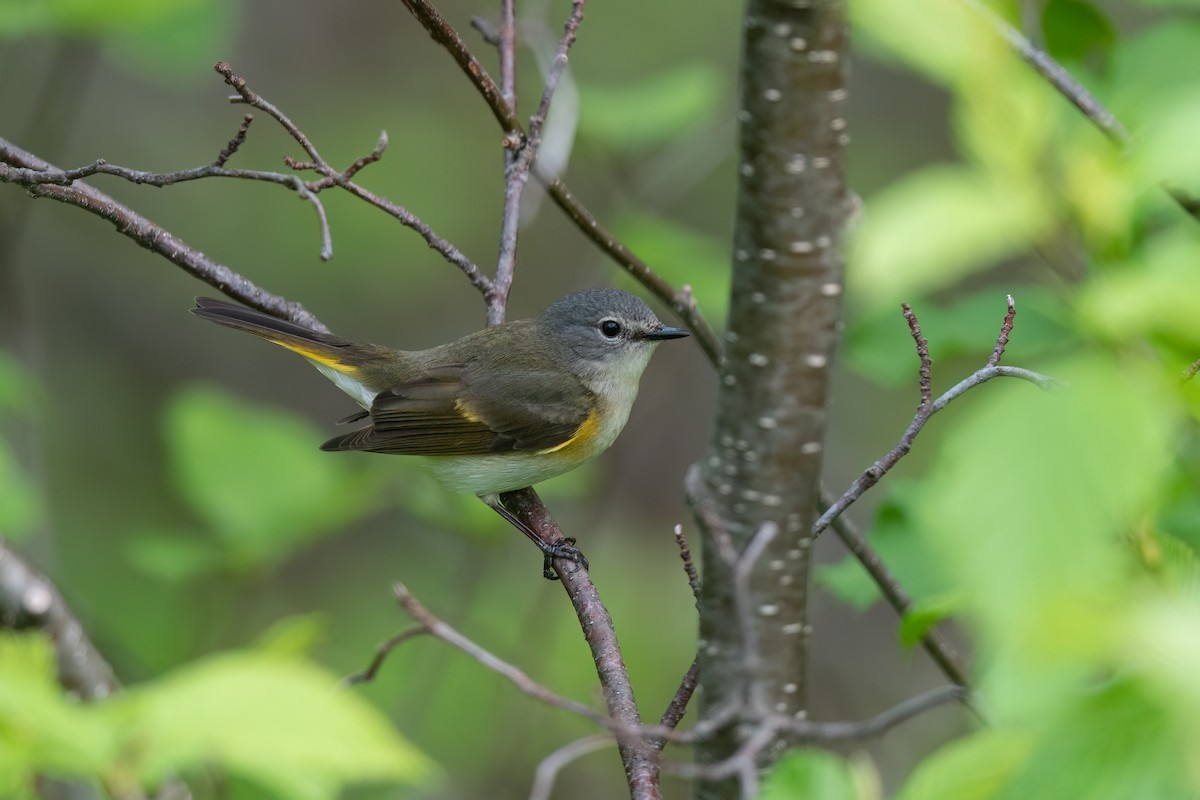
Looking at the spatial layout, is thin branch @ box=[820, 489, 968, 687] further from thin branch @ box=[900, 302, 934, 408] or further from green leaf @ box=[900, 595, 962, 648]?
green leaf @ box=[900, 595, 962, 648]

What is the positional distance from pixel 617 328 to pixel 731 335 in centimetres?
324

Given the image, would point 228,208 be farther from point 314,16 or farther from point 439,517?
point 439,517

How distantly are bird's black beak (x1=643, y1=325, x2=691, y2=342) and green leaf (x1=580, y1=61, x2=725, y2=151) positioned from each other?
28.7 inches

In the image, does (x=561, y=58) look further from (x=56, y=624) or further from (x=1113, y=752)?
(x=1113, y=752)

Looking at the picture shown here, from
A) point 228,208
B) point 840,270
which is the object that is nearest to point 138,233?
point 840,270

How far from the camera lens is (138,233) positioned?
9.75 feet

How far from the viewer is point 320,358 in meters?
4.61

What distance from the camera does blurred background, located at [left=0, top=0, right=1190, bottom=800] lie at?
17.8 feet

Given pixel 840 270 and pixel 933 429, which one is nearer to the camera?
pixel 840 270

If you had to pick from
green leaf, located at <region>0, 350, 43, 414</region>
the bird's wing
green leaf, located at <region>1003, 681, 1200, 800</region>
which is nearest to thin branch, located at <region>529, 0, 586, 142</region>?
the bird's wing

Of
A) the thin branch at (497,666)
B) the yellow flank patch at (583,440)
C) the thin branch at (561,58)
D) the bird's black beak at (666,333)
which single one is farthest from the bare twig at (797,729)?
the bird's black beak at (666,333)

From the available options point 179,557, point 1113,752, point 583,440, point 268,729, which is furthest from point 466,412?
point 1113,752

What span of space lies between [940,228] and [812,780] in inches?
23.9

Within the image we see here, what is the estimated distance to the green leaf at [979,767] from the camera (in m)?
1.20
